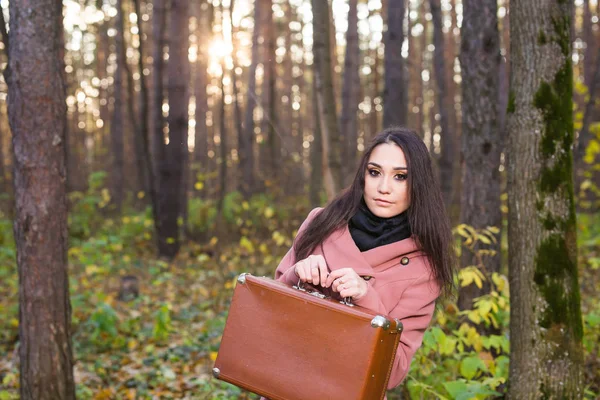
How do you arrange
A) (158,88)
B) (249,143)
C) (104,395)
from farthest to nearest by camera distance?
(249,143), (158,88), (104,395)

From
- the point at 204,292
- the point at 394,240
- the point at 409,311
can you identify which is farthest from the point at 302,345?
the point at 204,292

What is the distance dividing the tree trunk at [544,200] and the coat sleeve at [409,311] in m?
1.02

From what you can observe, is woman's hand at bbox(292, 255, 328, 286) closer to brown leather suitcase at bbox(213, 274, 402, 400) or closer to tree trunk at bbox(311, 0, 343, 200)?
brown leather suitcase at bbox(213, 274, 402, 400)

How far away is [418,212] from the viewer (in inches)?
90.5

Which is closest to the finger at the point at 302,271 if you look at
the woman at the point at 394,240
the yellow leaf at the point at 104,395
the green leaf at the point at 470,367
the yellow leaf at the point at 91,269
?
the woman at the point at 394,240

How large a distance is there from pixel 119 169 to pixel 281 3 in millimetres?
11872

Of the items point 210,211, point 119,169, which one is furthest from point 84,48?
point 210,211

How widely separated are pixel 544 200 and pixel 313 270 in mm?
1488

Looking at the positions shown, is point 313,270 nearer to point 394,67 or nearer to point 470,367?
point 470,367

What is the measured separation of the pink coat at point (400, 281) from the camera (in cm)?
219

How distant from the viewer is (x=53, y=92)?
3652 mm

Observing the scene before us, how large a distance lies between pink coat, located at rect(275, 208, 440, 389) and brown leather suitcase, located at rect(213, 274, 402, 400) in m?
0.28

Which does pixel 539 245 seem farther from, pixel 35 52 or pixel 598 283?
pixel 598 283

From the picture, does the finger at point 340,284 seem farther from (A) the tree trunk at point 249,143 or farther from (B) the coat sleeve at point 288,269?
(A) the tree trunk at point 249,143
